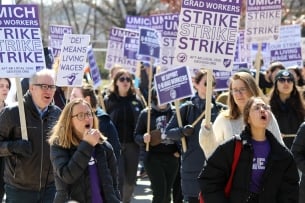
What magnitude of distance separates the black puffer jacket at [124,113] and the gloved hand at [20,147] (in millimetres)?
4037

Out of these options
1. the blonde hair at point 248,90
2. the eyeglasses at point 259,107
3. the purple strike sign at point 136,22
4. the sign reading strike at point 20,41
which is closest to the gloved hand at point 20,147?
the sign reading strike at point 20,41

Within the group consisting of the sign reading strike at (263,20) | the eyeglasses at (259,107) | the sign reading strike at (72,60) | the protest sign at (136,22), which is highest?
the protest sign at (136,22)

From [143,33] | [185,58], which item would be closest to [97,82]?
[143,33]

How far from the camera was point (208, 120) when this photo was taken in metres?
6.86

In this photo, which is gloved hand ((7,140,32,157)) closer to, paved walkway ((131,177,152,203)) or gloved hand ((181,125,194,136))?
gloved hand ((181,125,194,136))

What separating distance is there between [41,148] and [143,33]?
22.0 ft

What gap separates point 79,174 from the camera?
582cm

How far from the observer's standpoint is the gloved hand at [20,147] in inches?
271

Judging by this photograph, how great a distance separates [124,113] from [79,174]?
17.2 feet

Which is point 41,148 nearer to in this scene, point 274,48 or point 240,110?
point 240,110

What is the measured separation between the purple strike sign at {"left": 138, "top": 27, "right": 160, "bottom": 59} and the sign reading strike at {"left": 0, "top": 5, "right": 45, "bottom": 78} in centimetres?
567

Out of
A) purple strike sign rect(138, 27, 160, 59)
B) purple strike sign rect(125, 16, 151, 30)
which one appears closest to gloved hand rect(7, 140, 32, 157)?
purple strike sign rect(138, 27, 160, 59)

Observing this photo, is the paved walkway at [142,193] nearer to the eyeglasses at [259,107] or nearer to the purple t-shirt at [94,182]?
the purple t-shirt at [94,182]

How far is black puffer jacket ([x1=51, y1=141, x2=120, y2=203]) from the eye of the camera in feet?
19.1
